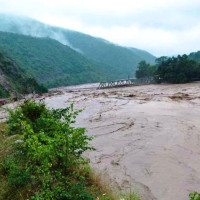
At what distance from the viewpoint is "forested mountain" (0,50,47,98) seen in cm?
5678

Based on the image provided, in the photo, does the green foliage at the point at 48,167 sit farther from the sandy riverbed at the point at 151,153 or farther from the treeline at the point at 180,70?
the treeline at the point at 180,70

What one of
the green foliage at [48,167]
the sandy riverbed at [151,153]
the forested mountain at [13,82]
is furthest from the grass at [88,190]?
the forested mountain at [13,82]

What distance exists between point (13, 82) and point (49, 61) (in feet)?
202

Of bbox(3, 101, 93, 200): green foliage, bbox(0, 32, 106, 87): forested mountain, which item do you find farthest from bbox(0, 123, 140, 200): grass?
bbox(0, 32, 106, 87): forested mountain

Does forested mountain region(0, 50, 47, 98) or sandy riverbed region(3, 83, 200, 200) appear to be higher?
sandy riverbed region(3, 83, 200, 200)

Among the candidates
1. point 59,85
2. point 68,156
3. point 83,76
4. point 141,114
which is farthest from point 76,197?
point 83,76

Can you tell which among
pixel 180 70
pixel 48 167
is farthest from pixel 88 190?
pixel 180 70

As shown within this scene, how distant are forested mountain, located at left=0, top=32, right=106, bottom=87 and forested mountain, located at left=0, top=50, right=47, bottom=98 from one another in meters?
27.9

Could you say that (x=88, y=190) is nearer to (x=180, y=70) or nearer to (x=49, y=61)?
(x=180, y=70)

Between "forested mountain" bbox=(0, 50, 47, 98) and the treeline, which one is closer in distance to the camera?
the treeline

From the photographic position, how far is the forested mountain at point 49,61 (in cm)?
10974

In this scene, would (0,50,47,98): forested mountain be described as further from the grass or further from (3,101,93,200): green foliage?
the grass

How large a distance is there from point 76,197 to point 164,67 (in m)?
50.2

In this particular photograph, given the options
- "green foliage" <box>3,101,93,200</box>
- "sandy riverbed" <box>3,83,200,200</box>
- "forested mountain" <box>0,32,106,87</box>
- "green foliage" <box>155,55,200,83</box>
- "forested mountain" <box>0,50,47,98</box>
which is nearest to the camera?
"green foliage" <box>3,101,93,200</box>
